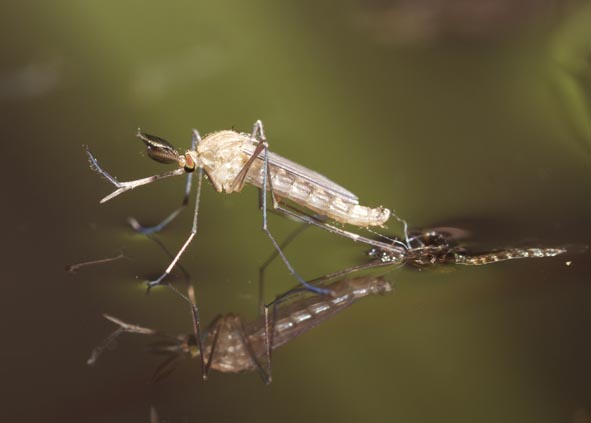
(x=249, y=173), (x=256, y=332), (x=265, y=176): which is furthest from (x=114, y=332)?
(x=249, y=173)

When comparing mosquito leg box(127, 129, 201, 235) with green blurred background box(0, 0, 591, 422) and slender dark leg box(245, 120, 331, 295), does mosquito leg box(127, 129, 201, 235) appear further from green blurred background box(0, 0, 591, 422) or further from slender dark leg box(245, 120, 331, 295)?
slender dark leg box(245, 120, 331, 295)

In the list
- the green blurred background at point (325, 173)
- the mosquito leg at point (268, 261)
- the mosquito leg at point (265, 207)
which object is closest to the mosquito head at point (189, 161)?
the green blurred background at point (325, 173)

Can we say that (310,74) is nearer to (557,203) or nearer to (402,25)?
(402,25)

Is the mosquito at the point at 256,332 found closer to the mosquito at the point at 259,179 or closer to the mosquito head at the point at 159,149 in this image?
the mosquito at the point at 259,179

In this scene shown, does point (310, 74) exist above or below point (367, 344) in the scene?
above

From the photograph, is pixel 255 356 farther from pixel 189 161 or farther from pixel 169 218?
pixel 189 161

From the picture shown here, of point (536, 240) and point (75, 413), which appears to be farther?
point (536, 240)

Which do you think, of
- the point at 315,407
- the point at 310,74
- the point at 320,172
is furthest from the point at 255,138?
the point at 315,407
